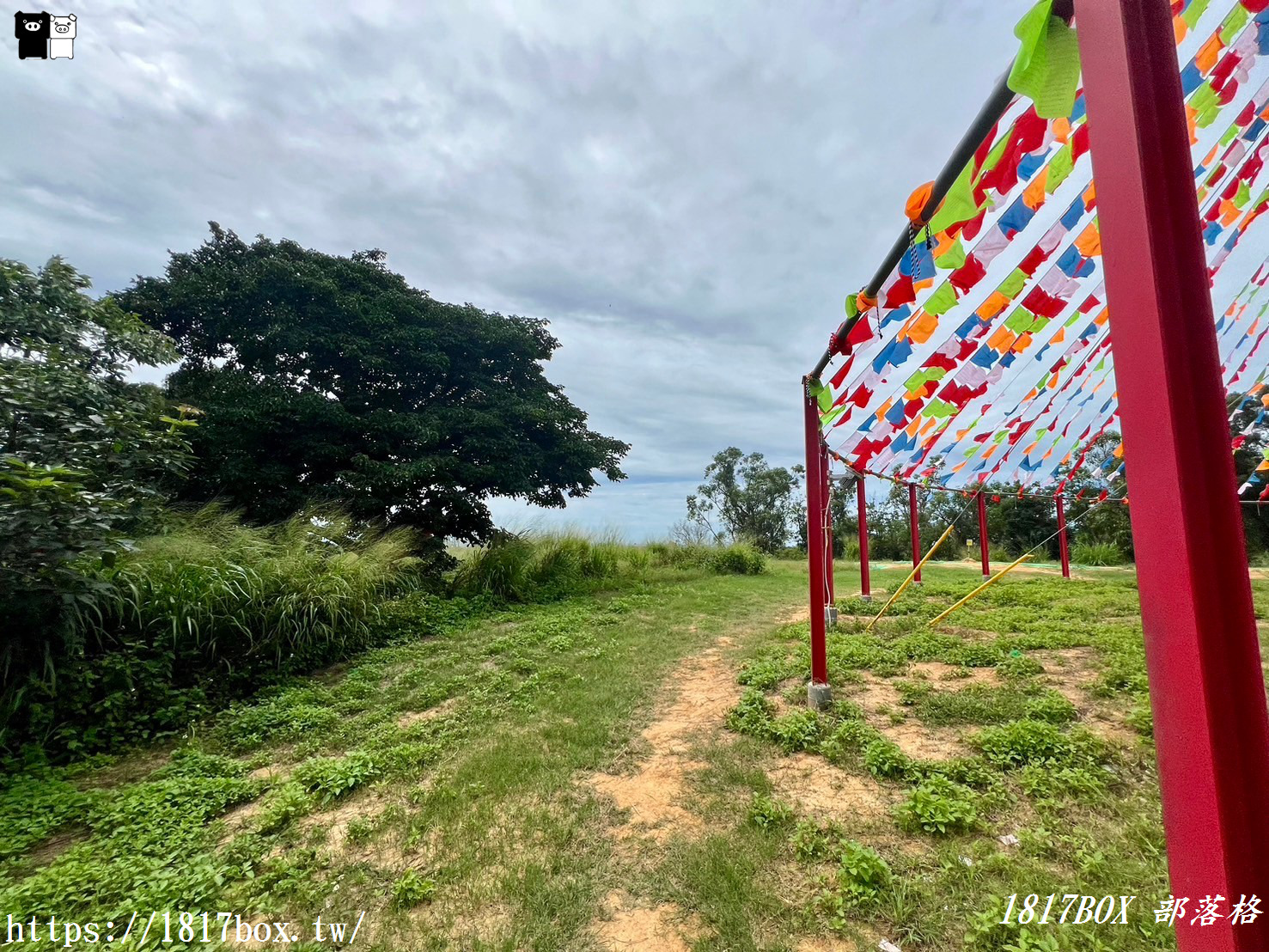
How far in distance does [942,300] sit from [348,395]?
31.8 feet

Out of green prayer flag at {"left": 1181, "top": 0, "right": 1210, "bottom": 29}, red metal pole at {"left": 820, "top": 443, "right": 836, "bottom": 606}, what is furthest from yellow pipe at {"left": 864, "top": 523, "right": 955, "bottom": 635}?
green prayer flag at {"left": 1181, "top": 0, "right": 1210, "bottom": 29}

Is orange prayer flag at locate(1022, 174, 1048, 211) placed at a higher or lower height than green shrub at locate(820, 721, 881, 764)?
higher

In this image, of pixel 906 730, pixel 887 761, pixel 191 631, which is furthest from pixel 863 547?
pixel 191 631

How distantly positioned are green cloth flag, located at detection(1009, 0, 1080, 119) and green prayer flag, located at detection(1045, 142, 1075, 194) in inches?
39.7

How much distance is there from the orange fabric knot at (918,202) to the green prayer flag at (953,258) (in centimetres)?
23

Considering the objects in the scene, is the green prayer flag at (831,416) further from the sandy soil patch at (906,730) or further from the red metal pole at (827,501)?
the sandy soil patch at (906,730)

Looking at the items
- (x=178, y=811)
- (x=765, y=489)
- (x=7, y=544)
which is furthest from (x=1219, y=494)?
(x=765, y=489)

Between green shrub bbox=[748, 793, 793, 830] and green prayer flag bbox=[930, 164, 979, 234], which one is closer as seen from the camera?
green prayer flag bbox=[930, 164, 979, 234]

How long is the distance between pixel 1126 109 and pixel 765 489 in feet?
69.2

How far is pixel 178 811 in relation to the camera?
2.44 m

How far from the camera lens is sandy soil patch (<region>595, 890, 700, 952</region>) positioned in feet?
5.25

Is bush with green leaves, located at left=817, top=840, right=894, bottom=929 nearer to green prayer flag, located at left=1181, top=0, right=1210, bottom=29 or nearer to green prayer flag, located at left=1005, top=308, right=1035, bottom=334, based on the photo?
green prayer flag, located at left=1005, top=308, right=1035, bottom=334

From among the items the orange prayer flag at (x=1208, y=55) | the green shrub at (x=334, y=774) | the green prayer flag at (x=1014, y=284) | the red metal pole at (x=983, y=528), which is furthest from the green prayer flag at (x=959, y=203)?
the red metal pole at (x=983, y=528)

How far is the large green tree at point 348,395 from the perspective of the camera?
7.78m
